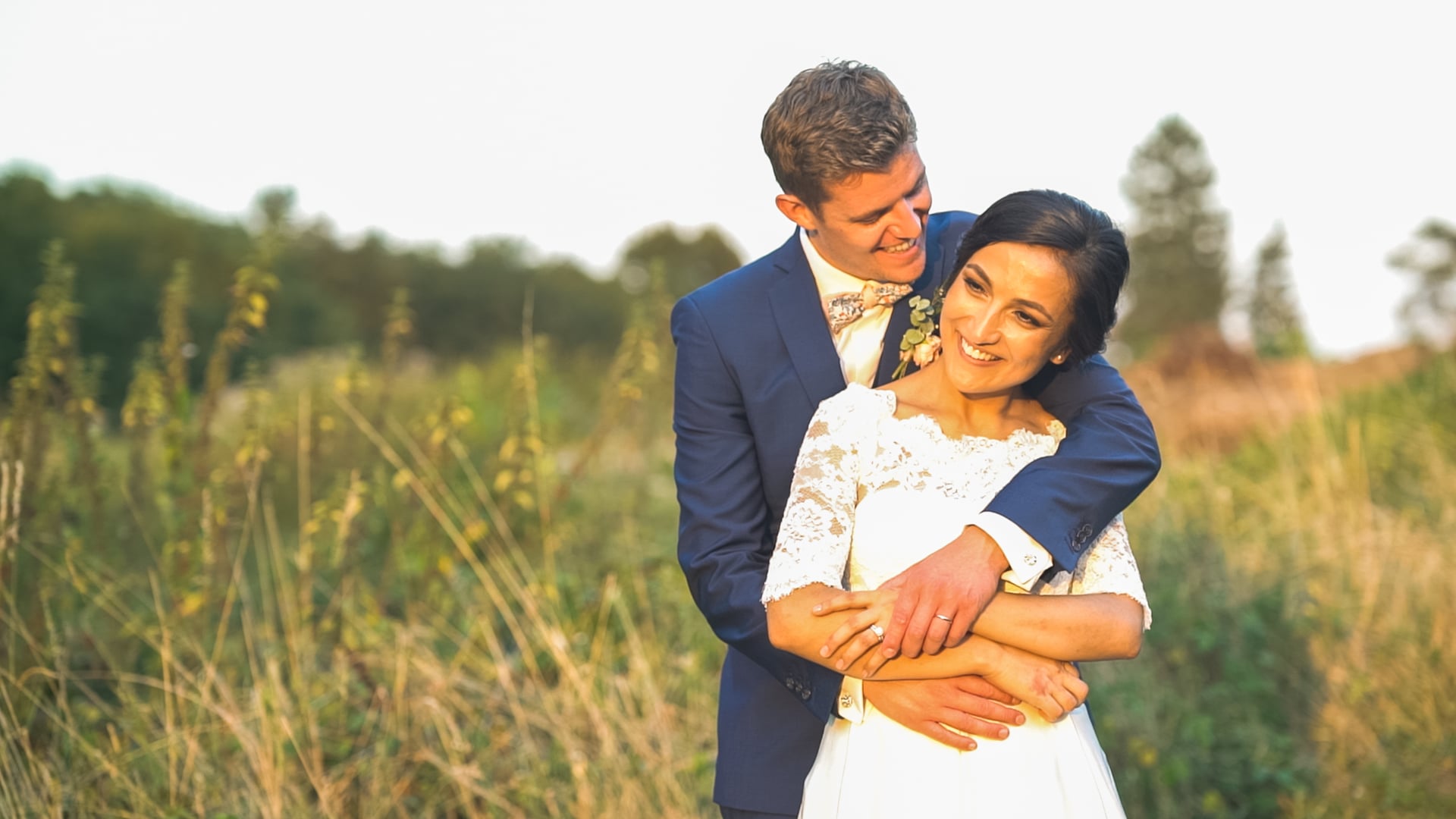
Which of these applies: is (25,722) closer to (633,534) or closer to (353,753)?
(353,753)

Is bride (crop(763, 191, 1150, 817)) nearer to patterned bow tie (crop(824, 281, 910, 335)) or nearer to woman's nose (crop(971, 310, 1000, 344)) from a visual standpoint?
woman's nose (crop(971, 310, 1000, 344))

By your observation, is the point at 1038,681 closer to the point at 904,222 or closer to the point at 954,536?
the point at 954,536

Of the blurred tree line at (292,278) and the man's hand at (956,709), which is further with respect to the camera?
the blurred tree line at (292,278)

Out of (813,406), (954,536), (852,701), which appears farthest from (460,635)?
(954,536)

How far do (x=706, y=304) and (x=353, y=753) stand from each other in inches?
95.7

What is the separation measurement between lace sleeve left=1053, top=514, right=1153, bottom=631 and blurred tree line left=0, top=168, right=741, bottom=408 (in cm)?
331

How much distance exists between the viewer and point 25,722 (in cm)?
412

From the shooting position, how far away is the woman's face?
110 inches

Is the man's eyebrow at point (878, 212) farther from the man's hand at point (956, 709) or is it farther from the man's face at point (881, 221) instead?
Result: the man's hand at point (956, 709)

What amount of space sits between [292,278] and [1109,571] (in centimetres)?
3352

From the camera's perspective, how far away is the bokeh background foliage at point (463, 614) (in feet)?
14.2

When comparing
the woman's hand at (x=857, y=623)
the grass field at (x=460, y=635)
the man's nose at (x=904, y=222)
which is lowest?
the grass field at (x=460, y=635)

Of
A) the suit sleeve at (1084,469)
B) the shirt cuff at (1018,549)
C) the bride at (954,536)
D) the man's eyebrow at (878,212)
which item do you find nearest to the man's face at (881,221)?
the man's eyebrow at (878,212)

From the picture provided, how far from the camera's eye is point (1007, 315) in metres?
2.81
